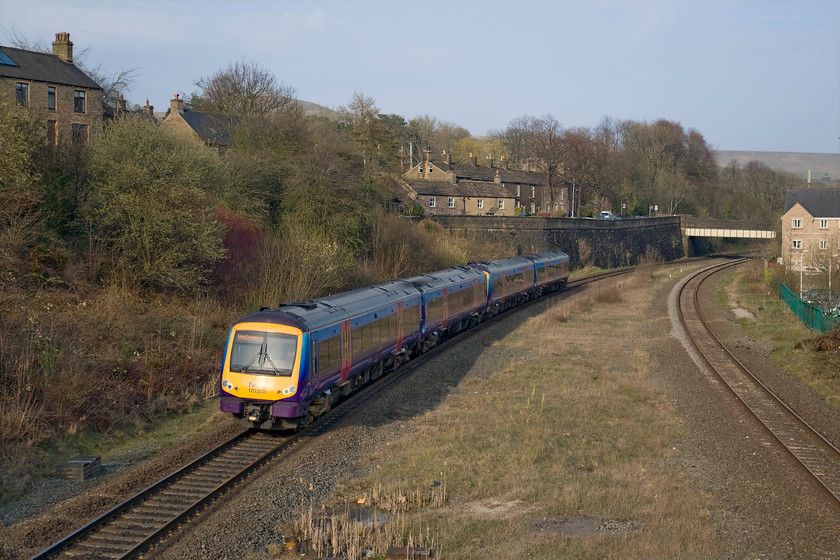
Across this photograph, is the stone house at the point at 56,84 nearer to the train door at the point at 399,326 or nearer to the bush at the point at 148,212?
the bush at the point at 148,212

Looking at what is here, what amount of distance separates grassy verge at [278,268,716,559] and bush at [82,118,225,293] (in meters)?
10.2

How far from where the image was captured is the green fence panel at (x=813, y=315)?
28047 mm

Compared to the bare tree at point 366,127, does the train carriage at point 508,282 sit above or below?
below

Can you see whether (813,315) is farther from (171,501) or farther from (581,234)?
(581,234)

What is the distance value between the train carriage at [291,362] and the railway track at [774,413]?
9.53m

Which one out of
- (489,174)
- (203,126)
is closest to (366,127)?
(203,126)

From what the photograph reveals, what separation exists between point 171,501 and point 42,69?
37.7 metres

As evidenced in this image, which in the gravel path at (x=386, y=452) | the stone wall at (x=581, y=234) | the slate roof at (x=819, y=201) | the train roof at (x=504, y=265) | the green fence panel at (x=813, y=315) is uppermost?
the slate roof at (x=819, y=201)

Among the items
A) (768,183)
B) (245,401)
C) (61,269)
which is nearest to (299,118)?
(61,269)

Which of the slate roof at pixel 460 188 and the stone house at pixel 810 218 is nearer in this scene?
the stone house at pixel 810 218

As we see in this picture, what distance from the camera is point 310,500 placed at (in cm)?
1216

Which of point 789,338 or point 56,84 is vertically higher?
point 56,84

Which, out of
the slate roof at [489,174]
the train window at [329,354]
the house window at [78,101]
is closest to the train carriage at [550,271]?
the train window at [329,354]

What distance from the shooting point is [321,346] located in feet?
53.1
